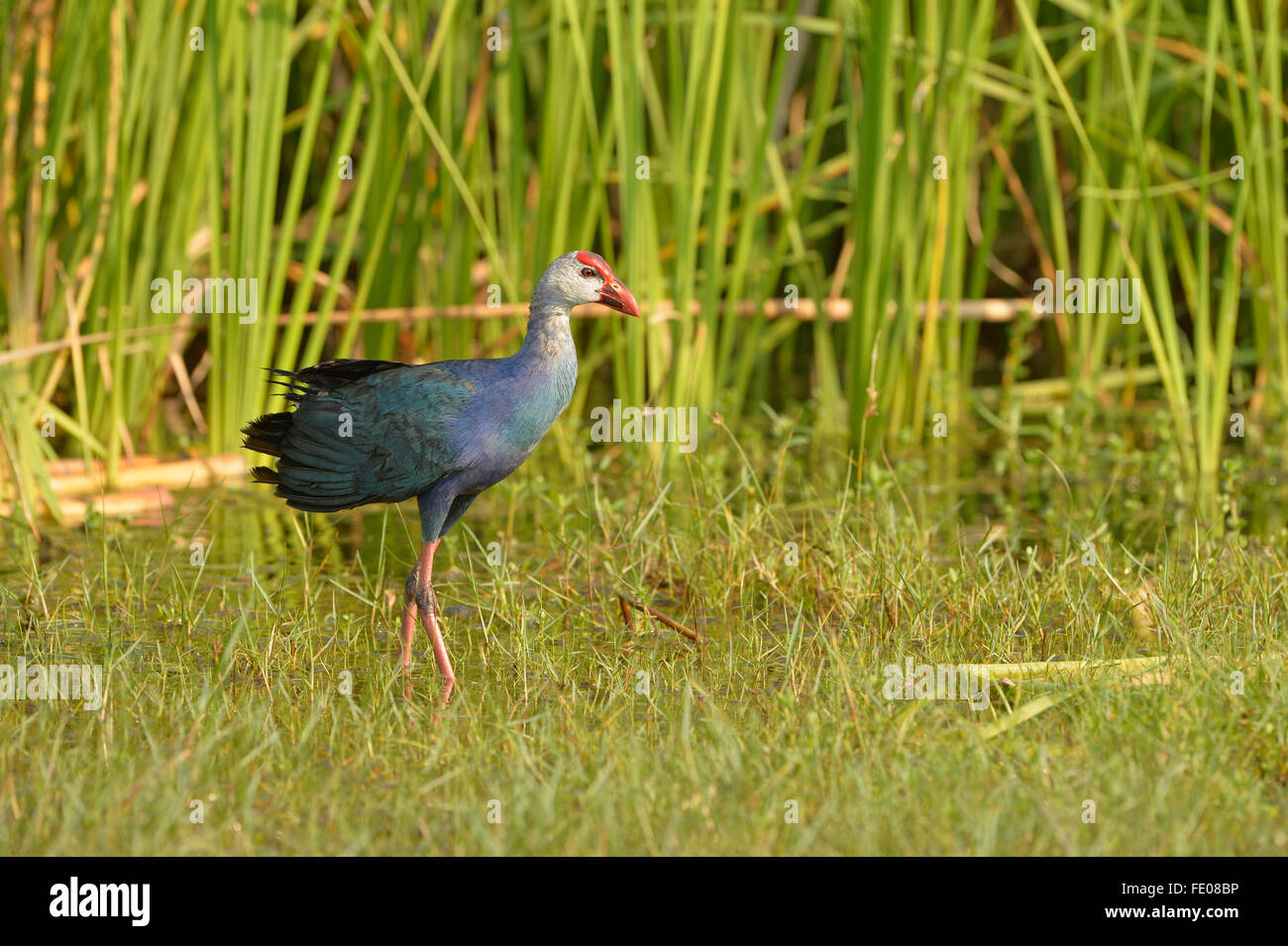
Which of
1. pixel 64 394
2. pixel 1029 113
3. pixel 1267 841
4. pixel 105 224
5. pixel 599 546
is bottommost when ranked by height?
pixel 1267 841

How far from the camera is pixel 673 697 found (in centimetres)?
412

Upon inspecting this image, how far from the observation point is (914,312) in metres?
6.75

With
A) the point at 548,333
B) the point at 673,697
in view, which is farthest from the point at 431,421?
the point at 673,697

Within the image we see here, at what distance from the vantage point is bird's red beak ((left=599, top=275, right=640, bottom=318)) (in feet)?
14.3

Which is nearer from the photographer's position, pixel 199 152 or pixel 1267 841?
pixel 1267 841

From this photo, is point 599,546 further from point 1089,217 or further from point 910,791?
point 1089,217

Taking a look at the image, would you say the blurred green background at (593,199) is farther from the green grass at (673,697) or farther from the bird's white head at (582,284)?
the bird's white head at (582,284)

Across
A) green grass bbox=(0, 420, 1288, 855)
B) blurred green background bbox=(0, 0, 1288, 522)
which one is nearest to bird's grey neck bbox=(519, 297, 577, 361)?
green grass bbox=(0, 420, 1288, 855)

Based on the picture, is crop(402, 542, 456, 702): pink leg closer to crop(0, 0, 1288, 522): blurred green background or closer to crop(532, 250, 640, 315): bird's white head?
crop(532, 250, 640, 315): bird's white head

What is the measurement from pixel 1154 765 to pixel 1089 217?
4324mm

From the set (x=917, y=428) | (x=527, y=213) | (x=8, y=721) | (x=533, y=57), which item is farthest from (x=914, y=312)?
(x=8, y=721)

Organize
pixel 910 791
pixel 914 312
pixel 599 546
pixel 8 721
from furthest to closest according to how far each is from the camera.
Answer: pixel 914 312 → pixel 599 546 → pixel 8 721 → pixel 910 791

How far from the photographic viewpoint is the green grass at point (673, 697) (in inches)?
126

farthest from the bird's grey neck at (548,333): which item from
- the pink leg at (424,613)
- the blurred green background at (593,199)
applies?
the blurred green background at (593,199)
